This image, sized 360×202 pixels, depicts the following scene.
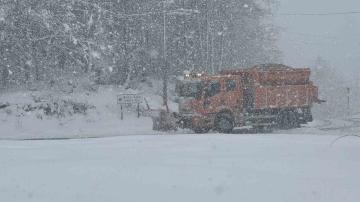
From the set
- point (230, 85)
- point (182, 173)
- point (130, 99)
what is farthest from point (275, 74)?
point (182, 173)

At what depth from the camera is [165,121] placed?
2741 cm

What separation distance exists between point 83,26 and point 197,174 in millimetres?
29414

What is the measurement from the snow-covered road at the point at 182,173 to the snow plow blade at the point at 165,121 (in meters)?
11.0

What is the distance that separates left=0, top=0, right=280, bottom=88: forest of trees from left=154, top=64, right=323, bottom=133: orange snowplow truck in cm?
831

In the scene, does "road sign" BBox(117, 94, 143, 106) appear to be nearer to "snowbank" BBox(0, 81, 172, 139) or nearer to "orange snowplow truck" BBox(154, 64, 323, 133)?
"snowbank" BBox(0, 81, 172, 139)

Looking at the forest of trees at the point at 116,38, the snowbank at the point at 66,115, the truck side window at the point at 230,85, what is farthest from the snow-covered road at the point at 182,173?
the forest of trees at the point at 116,38

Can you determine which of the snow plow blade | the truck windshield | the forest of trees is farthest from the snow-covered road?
the forest of trees

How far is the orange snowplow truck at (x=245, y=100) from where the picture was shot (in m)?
26.5

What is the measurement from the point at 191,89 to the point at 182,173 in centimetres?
1490

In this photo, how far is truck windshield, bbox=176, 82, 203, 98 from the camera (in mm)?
26484

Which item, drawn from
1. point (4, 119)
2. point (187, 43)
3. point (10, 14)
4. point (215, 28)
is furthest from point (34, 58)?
point (215, 28)

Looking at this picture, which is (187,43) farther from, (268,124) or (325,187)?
(325,187)

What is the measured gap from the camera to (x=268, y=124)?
27734 millimetres

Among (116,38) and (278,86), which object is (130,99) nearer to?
(116,38)
